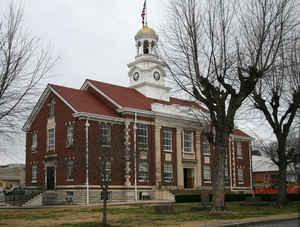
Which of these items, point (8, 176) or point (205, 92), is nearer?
point (205, 92)

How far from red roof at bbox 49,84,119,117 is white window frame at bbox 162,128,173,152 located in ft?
19.0

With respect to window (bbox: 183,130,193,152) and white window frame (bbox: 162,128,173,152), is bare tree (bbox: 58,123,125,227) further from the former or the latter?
window (bbox: 183,130,193,152)

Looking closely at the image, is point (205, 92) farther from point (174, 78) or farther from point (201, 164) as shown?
point (201, 164)

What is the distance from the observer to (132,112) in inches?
1606

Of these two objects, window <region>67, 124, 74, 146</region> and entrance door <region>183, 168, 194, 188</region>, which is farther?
entrance door <region>183, 168, 194, 188</region>

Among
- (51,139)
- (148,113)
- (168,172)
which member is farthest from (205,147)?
(51,139)

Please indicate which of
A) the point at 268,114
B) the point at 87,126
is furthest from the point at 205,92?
the point at 87,126

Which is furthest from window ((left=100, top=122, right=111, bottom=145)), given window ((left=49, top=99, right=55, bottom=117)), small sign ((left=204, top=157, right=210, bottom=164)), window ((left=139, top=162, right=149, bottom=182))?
small sign ((left=204, top=157, right=210, bottom=164))

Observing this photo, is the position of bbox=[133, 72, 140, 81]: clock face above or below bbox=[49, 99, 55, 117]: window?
above

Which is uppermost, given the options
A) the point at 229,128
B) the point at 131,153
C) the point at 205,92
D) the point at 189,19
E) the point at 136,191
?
the point at 189,19

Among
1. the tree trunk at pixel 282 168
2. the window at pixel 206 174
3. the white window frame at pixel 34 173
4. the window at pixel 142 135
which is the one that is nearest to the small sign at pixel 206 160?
the window at pixel 206 174

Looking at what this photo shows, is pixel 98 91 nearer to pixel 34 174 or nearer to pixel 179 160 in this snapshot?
pixel 34 174

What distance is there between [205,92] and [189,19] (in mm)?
4697

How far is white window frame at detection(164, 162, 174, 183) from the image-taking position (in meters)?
42.7
